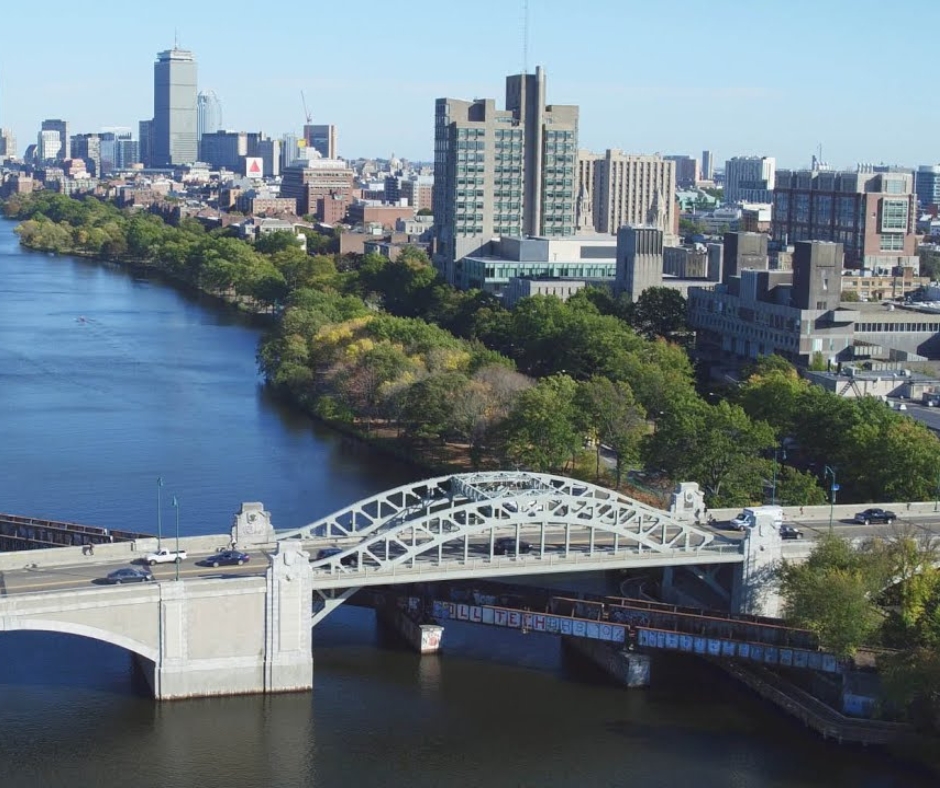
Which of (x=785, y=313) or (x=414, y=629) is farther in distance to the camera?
(x=785, y=313)

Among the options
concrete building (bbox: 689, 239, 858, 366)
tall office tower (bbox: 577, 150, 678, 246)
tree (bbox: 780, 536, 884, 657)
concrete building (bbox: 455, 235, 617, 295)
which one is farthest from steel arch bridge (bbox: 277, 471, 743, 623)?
tall office tower (bbox: 577, 150, 678, 246)

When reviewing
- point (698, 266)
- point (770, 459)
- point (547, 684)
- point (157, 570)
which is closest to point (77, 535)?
point (157, 570)

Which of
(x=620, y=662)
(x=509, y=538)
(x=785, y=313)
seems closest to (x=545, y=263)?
(x=785, y=313)

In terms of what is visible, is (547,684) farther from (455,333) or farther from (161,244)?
(161,244)

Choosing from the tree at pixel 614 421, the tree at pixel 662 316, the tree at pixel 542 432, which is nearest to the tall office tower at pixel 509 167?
the tree at pixel 662 316

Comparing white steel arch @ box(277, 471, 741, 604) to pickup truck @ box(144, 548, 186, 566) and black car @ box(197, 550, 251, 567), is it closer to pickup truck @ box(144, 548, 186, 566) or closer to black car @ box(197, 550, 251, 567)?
black car @ box(197, 550, 251, 567)

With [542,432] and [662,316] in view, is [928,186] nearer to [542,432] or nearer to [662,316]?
[662,316]
